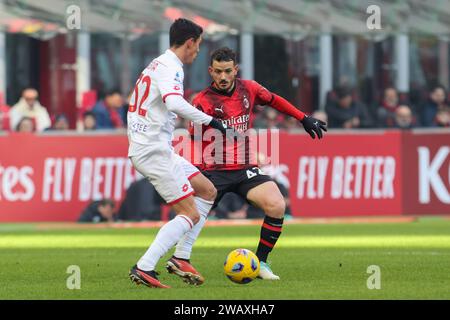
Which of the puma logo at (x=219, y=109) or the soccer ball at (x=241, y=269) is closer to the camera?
the soccer ball at (x=241, y=269)

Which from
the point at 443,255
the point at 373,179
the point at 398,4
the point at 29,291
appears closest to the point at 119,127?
the point at 373,179

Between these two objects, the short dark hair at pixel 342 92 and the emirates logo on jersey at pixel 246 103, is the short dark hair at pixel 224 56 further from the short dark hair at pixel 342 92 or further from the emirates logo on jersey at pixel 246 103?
the short dark hair at pixel 342 92

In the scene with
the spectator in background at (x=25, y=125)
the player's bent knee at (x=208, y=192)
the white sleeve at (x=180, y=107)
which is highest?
the white sleeve at (x=180, y=107)

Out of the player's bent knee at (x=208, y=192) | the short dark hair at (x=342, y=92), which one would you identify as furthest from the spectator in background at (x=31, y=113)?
the player's bent knee at (x=208, y=192)

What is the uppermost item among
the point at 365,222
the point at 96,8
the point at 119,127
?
the point at 96,8

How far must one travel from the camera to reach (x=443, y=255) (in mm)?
15336

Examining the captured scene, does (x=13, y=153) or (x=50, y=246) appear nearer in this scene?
(x=50, y=246)

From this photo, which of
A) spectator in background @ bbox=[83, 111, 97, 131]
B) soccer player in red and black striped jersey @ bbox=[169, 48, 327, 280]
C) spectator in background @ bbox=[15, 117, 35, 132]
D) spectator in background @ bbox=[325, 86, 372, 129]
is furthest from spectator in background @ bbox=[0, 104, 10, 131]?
soccer player in red and black striped jersey @ bbox=[169, 48, 327, 280]

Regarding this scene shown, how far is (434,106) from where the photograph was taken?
1058 inches

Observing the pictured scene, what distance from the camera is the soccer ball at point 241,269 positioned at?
12055 millimetres

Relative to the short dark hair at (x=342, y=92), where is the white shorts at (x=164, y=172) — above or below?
below

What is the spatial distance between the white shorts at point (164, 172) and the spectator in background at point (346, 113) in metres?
14.3

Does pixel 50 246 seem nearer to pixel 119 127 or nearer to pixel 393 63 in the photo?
pixel 119 127

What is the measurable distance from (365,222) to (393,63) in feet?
25.2
